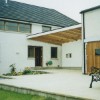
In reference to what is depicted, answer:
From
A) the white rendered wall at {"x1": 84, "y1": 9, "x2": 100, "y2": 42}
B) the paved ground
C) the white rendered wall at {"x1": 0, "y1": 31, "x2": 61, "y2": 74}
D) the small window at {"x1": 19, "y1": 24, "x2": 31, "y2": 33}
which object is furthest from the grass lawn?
the small window at {"x1": 19, "y1": 24, "x2": 31, "y2": 33}

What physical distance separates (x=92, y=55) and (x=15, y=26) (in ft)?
31.0

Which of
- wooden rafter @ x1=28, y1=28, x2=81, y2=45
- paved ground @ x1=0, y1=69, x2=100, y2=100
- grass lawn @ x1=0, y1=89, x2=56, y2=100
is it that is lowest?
grass lawn @ x1=0, y1=89, x2=56, y2=100

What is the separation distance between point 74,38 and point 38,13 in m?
6.30

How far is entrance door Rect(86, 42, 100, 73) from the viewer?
18250 millimetres

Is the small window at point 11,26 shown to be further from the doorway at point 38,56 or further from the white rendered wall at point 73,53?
the white rendered wall at point 73,53

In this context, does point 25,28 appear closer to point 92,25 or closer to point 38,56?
point 38,56

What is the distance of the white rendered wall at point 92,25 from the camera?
713 inches

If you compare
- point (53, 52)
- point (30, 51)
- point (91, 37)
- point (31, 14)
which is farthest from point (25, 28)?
point (91, 37)

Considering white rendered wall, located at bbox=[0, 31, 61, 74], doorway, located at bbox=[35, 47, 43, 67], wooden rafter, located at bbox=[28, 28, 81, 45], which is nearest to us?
wooden rafter, located at bbox=[28, 28, 81, 45]

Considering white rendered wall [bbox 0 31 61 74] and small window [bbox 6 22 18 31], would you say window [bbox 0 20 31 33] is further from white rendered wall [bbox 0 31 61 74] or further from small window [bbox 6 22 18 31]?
white rendered wall [bbox 0 31 61 74]

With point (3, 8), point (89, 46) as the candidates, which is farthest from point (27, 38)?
point (89, 46)

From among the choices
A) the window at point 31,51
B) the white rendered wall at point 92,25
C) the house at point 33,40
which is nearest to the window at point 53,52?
the house at point 33,40

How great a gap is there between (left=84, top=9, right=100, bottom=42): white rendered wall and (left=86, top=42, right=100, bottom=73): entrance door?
39cm

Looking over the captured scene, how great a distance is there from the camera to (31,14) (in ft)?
93.4
